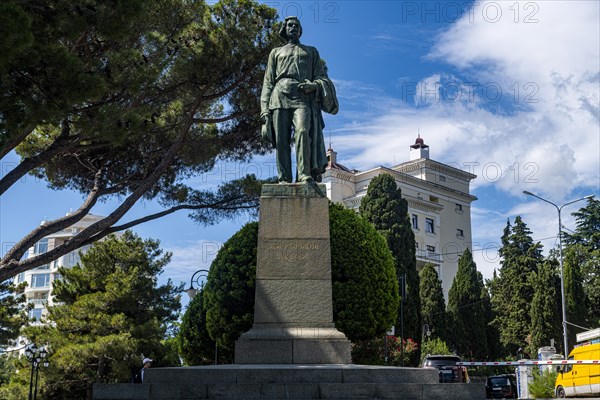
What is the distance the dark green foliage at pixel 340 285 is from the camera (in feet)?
57.1

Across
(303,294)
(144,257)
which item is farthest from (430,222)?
(303,294)

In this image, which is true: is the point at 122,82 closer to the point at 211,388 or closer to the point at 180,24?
the point at 180,24

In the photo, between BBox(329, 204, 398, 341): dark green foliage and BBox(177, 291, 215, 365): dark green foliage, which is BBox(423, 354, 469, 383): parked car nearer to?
BBox(329, 204, 398, 341): dark green foliage

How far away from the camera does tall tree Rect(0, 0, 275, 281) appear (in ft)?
38.5

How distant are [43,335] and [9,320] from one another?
4.59 ft

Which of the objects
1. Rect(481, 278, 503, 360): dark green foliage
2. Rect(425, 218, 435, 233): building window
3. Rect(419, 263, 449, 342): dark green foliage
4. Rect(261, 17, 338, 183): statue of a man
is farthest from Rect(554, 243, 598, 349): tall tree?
Rect(261, 17, 338, 183): statue of a man

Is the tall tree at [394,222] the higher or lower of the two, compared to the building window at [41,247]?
lower

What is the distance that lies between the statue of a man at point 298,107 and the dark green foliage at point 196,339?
9.59 m

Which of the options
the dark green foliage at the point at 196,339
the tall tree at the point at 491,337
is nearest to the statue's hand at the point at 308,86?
the dark green foliage at the point at 196,339

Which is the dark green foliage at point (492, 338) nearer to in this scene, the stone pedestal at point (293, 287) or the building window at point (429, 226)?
the building window at point (429, 226)

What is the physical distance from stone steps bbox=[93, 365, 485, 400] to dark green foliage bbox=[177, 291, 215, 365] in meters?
11.8

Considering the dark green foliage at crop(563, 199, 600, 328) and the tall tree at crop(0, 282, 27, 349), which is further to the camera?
the dark green foliage at crop(563, 199, 600, 328)

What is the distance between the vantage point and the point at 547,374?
66.9 ft

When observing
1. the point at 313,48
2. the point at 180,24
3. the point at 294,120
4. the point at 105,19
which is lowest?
the point at 294,120
